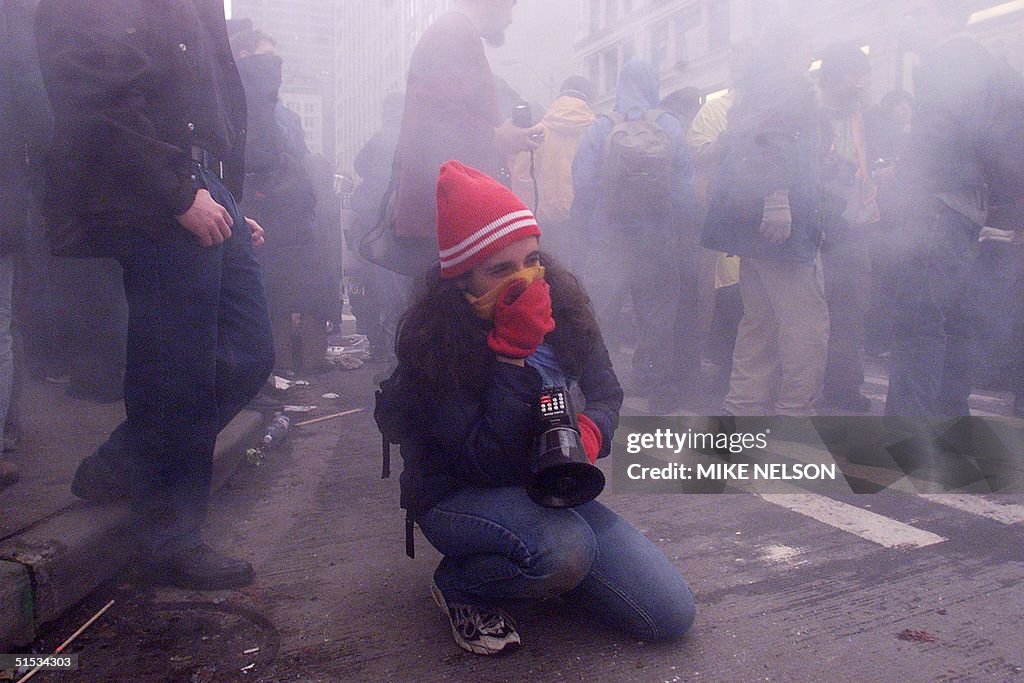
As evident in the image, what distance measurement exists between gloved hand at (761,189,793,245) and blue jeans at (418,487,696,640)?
5.01 ft

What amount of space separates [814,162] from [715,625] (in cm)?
179

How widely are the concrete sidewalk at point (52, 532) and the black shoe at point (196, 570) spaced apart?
0.09 metres

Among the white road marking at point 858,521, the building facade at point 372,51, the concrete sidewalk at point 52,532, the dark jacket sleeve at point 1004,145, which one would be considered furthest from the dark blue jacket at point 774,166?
the concrete sidewalk at point 52,532

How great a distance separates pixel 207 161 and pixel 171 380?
1.43ft

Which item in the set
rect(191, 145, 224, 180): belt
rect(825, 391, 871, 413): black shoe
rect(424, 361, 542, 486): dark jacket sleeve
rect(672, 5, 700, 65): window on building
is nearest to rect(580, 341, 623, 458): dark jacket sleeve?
rect(424, 361, 542, 486): dark jacket sleeve

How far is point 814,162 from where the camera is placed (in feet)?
9.13

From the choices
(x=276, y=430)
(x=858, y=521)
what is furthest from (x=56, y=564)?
(x=858, y=521)

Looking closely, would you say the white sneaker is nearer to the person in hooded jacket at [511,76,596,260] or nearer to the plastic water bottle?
the plastic water bottle

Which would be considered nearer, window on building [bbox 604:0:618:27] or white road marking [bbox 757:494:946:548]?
white road marking [bbox 757:494:946:548]

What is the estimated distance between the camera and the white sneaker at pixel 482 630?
1.40 meters

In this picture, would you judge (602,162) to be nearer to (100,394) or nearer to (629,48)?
(629,48)

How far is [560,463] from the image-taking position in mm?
1277

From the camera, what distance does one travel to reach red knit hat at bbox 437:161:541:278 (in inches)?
56.1

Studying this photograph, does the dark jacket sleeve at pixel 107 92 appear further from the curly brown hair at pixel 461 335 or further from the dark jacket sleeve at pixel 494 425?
the dark jacket sleeve at pixel 494 425
